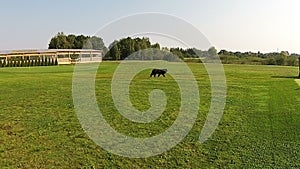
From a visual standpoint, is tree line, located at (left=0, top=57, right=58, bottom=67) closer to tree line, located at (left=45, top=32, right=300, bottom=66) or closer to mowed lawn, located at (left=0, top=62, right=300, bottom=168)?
tree line, located at (left=45, top=32, right=300, bottom=66)

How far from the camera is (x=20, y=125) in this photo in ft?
33.3

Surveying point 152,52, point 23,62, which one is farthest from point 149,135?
point 23,62

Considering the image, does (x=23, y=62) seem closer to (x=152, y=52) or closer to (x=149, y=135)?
(x=152, y=52)

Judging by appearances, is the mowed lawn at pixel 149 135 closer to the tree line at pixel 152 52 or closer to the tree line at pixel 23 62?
the tree line at pixel 152 52

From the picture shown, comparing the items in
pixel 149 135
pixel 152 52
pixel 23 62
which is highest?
pixel 152 52

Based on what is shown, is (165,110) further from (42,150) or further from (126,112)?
(42,150)

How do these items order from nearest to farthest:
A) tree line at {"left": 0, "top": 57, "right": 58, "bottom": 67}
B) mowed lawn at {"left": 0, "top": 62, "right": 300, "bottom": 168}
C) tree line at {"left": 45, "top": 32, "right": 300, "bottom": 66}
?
mowed lawn at {"left": 0, "top": 62, "right": 300, "bottom": 168}, tree line at {"left": 45, "top": 32, "right": 300, "bottom": 66}, tree line at {"left": 0, "top": 57, "right": 58, "bottom": 67}

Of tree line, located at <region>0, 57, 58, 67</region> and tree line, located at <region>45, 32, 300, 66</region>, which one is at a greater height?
tree line, located at <region>45, 32, 300, 66</region>

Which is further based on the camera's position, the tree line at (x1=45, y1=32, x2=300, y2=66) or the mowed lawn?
the tree line at (x1=45, y1=32, x2=300, y2=66)

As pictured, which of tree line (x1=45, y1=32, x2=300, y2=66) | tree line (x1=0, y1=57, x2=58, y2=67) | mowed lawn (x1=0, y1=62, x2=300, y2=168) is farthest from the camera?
tree line (x1=0, y1=57, x2=58, y2=67)

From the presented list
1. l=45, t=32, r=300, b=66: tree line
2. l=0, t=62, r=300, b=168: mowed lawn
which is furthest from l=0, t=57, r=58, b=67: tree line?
l=0, t=62, r=300, b=168: mowed lawn

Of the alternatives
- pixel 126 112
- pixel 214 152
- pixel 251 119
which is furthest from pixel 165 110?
pixel 214 152

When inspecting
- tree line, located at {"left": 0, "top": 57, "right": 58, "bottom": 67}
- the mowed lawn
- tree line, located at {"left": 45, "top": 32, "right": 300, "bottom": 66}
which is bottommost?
the mowed lawn

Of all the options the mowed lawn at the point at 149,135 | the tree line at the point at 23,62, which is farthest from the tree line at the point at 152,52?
the tree line at the point at 23,62
